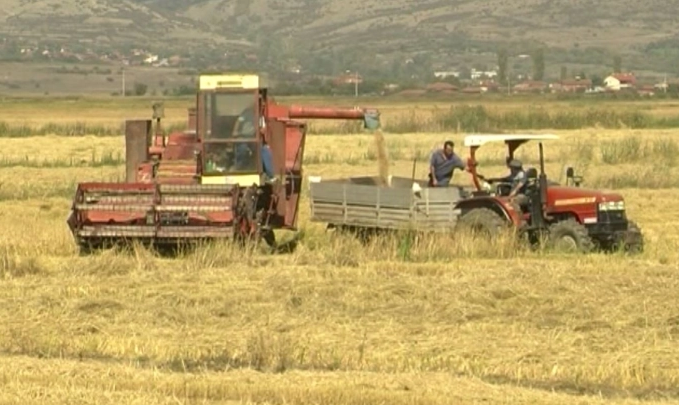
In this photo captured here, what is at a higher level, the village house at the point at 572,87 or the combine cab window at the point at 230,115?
the combine cab window at the point at 230,115

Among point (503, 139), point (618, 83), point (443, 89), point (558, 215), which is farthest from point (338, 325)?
point (618, 83)

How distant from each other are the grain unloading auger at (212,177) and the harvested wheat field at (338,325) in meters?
0.61

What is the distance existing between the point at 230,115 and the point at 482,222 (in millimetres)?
3975

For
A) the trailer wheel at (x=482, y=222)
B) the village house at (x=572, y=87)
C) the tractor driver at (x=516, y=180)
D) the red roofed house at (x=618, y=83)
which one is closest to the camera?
the trailer wheel at (x=482, y=222)

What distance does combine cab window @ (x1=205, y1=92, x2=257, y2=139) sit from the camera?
19.5 meters

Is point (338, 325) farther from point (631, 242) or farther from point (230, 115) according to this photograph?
point (230, 115)

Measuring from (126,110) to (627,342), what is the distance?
230 feet

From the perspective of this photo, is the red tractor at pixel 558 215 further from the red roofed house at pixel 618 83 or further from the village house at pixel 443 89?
the red roofed house at pixel 618 83

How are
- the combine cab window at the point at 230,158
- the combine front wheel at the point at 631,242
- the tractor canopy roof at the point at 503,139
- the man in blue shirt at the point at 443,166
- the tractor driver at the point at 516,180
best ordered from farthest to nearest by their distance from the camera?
the man in blue shirt at the point at 443,166
the combine cab window at the point at 230,158
the tractor canopy roof at the point at 503,139
the tractor driver at the point at 516,180
the combine front wheel at the point at 631,242

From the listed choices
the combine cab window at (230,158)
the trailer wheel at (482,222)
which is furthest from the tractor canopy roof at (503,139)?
the combine cab window at (230,158)

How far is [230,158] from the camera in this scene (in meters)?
19.5

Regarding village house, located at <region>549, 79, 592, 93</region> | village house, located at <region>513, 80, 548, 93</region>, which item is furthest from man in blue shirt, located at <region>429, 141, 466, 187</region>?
village house, located at <region>513, 80, 548, 93</region>

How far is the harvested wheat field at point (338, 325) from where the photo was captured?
1005cm

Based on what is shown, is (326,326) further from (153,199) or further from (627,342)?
(153,199)
